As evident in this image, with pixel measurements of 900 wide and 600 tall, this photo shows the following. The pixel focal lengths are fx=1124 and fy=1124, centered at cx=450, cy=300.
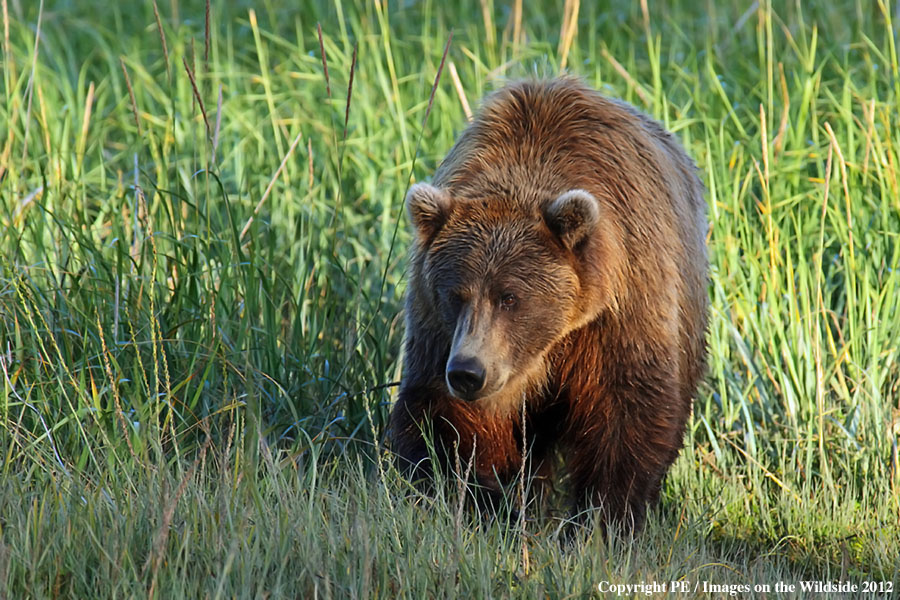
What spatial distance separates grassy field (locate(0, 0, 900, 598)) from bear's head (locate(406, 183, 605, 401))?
0.55m

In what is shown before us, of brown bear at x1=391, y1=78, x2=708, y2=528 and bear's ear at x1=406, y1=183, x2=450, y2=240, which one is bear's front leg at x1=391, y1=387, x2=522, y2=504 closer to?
brown bear at x1=391, y1=78, x2=708, y2=528

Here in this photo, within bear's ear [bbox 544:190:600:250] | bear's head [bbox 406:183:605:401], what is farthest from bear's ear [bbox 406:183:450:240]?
bear's ear [bbox 544:190:600:250]

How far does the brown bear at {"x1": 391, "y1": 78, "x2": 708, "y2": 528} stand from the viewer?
159 inches

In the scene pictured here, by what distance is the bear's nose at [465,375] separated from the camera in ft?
12.3

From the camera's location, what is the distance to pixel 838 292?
238 inches

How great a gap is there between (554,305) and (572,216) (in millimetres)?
330

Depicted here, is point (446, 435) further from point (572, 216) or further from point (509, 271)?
point (572, 216)

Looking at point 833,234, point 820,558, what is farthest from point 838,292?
point 820,558

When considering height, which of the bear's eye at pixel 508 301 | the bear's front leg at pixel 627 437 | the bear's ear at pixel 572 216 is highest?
the bear's ear at pixel 572 216

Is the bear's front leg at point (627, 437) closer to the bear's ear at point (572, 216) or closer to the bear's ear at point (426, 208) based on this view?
the bear's ear at point (572, 216)

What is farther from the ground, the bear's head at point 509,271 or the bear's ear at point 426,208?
the bear's ear at point 426,208

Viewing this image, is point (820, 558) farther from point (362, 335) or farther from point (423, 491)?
point (362, 335)

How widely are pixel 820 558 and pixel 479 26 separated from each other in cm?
555

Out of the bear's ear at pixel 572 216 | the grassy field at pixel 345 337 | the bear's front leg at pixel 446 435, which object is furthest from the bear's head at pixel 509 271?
the grassy field at pixel 345 337
